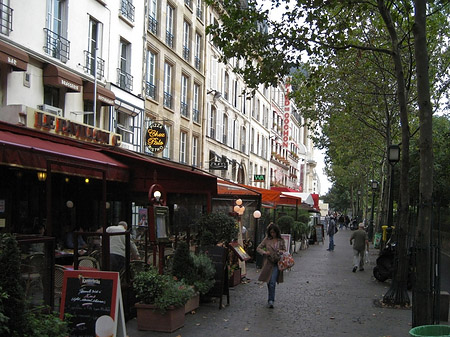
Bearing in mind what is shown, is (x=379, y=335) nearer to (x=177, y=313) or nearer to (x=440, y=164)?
(x=177, y=313)

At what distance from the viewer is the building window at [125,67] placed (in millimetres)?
21516

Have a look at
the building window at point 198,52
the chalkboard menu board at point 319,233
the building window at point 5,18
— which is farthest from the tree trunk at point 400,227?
the chalkboard menu board at point 319,233

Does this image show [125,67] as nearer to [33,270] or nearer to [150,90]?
[150,90]

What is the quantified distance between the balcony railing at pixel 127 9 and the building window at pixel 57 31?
13.5 ft

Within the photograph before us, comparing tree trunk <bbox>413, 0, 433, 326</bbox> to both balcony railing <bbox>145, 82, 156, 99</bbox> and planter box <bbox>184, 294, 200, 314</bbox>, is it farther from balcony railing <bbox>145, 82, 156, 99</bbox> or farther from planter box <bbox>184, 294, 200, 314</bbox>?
balcony railing <bbox>145, 82, 156, 99</bbox>

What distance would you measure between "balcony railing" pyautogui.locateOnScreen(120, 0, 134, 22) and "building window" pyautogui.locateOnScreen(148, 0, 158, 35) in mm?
2219

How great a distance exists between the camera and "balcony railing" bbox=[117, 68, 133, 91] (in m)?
21.2

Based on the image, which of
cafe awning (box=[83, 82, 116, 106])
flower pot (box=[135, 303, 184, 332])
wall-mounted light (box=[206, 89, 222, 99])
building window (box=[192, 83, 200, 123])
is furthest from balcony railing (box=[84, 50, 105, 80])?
wall-mounted light (box=[206, 89, 222, 99])

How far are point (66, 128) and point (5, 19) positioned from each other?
3265mm

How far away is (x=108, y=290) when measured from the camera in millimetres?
6137

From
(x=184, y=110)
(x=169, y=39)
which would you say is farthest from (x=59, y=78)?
(x=184, y=110)

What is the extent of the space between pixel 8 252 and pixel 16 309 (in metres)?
0.49

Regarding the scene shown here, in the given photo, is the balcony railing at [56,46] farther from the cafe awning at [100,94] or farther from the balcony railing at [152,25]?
the balcony railing at [152,25]

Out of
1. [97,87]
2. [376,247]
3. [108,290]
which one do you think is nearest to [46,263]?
[108,290]
